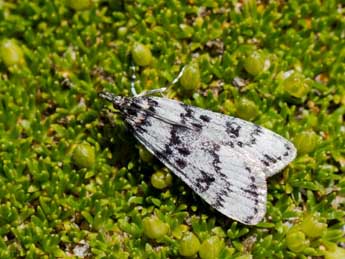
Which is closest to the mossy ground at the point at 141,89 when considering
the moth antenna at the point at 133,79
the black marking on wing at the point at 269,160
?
the moth antenna at the point at 133,79

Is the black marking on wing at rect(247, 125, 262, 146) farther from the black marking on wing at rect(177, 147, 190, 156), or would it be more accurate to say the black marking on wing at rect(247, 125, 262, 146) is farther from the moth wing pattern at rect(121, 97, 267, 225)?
the black marking on wing at rect(177, 147, 190, 156)

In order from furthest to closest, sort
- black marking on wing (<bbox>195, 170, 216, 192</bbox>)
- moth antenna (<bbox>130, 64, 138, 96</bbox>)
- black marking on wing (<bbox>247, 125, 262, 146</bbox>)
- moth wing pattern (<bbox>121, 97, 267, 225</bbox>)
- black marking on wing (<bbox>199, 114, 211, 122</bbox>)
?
moth antenna (<bbox>130, 64, 138, 96</bbox>)
black marking on wing (<bbox>199, 114, 211, 122</bbox>)
black marking on wing (<bbox>247, 125, 262, 146</bbox>)
black marking on wing (<bbox>195, 170, 216, 192</bbox>)
moth wing pattern (<bbox>121, 97, 267, 225</bbox>)

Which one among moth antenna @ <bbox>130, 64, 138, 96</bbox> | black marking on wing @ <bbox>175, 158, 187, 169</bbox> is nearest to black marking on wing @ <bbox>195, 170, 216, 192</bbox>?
black marking on wing @ <bbox>175, 158, 187, 169</bbox>

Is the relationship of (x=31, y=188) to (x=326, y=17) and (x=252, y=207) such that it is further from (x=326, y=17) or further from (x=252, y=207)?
(x=326, y=17)

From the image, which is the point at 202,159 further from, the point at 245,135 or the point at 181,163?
the point at 245,135

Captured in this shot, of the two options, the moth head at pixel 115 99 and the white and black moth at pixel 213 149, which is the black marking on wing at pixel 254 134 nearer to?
the white and black moth at pixel 213 149

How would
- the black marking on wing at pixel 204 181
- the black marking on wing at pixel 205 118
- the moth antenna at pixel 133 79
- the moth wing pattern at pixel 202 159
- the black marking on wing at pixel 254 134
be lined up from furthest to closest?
the moth antenna at pixel 133 79 → the black marking on wing at pixel 205 118 → the black marking on wing at pixel 254 134 → the black marking on wing at pixel 204 181 → the moth wing pattern at pixel 202 159
